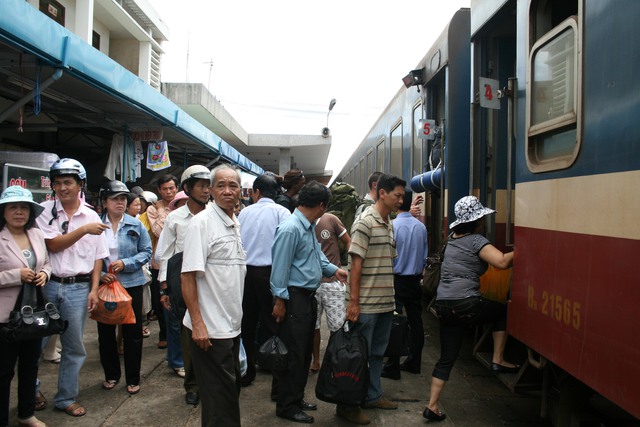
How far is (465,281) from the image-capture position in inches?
134

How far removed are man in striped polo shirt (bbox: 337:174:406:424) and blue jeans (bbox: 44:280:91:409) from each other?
1.92m

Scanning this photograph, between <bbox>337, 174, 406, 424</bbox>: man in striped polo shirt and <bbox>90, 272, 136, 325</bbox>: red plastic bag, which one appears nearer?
<bbox>337, 174, 406, 424</bbox>: man in striped polo shirt

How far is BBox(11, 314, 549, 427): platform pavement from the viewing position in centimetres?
357

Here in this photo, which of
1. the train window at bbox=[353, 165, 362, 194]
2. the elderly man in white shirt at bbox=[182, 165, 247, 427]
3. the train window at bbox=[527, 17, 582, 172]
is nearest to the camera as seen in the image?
the train window at bbox=[527, 17, 582, 172]

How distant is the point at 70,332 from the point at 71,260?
0.51 meters

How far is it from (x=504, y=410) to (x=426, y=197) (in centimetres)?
256

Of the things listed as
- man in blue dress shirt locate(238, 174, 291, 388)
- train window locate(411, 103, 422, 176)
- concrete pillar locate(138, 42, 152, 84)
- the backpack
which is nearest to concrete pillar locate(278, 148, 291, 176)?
concrete pillar locate(138, 42, 152, 84)

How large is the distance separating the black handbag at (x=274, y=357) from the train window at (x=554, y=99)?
78.4 inches

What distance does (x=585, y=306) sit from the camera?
86.0 inches

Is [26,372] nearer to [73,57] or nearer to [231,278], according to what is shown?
[231,278]

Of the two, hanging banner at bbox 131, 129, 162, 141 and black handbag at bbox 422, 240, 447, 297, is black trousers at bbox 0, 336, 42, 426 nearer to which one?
black handbag at bbox 422, 240, 447, 297

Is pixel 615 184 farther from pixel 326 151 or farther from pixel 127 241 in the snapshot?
pixel 326 151

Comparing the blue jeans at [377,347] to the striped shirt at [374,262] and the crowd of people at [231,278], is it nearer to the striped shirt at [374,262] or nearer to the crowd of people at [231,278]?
the crowd of people at [231,278]

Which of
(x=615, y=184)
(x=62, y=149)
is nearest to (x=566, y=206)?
(x=615, y=184)
